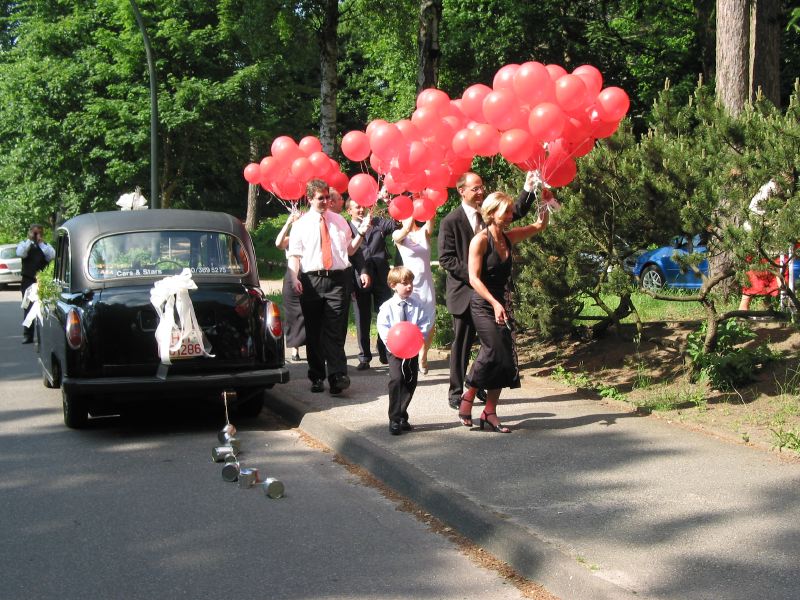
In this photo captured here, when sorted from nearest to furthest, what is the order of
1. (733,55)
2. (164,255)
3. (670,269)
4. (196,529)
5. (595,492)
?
(196,529), (595,492), (164,255), (733,55), (670,269)

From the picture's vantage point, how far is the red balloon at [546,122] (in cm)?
748

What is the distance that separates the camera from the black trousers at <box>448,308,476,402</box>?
863 centimetres

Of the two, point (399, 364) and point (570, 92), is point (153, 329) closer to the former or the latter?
point (399, 364)

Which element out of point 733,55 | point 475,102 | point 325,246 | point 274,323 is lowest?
point 274,323

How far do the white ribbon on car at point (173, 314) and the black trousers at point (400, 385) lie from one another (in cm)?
163

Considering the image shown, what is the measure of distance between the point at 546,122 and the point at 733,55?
455 cm

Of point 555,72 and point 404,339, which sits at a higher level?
point 555,72

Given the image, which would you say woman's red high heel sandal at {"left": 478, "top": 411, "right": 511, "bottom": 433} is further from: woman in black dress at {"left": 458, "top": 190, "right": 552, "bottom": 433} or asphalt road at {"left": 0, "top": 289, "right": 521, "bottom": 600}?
asphalt road at {"left": 0, "top": 289, "right": 521, "bottom": 600}

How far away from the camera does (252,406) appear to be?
31.1 feet

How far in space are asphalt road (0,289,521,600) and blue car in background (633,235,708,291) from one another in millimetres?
3651

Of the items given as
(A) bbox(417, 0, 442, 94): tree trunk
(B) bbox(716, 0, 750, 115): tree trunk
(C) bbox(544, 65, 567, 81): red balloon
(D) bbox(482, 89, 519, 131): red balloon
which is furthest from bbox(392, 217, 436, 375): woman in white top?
(A) bbox(417, 0, 442, 94): tree trunk

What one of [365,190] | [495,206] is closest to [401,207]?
[365,190]

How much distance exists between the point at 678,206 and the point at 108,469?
5.06m

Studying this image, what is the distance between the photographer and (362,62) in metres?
47.6
